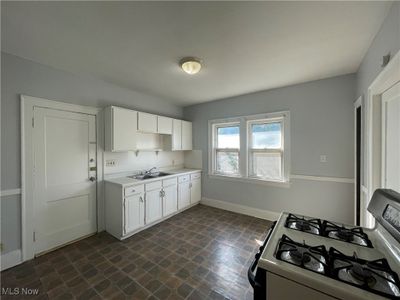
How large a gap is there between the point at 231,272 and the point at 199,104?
3562mm

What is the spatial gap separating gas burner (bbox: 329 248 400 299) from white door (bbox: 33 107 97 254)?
3158mm

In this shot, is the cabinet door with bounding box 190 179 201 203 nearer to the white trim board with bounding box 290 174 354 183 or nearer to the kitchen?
the kitchen

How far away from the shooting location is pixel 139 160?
140 inches

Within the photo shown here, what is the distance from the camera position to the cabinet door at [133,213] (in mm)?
2703

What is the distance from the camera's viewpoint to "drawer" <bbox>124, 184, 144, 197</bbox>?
271cm

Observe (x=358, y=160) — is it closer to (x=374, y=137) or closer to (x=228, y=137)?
(x=374, y=137)

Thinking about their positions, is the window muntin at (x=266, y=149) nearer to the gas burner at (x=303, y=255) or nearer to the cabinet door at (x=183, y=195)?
the cabinet door at (x=183, y=195)

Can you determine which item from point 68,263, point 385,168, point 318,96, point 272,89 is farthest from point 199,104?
point 68,263

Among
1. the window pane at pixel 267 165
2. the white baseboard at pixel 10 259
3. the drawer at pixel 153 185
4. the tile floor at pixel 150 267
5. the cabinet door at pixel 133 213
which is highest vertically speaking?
the window pane at pixel 267 165

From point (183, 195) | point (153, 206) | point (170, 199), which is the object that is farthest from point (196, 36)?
point (183, 195)

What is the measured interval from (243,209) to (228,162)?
1.09 metres

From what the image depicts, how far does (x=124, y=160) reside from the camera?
3.29 meters

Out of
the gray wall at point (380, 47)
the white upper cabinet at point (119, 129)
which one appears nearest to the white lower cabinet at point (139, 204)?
the white upper cabinet at point (119, 129)

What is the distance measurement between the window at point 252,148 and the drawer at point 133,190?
1811mm
